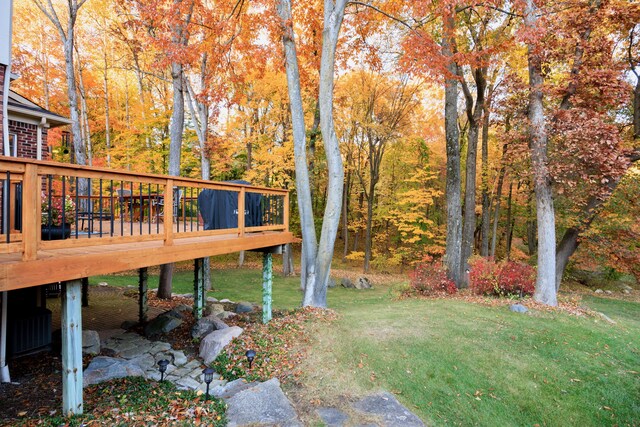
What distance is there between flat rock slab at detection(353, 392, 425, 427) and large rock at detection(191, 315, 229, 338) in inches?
150

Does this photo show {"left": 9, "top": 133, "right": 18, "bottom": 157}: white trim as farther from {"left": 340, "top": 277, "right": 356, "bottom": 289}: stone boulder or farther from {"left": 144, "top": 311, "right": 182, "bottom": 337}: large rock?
{"left": 340, "top": 277, "right": 356, "bottom": 289}: stone boulder

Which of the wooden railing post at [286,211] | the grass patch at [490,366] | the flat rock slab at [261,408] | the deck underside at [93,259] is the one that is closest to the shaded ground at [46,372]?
the deck underside at [93,259]

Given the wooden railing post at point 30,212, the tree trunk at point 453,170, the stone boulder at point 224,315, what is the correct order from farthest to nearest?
the tree trunk at point 453,170, the stone boulder at point 224,315, the wooden railing post at point 30,212

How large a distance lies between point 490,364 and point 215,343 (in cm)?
458

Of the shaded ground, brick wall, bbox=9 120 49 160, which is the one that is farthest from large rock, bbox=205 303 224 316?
brick wall, bbox=9 120 49 160

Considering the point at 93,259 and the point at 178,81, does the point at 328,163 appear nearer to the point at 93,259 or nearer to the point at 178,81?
the point at 93,259

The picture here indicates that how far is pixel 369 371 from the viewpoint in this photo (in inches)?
206

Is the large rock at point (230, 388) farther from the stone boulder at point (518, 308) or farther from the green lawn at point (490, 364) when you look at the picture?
the stone boulder at point (518, 308)

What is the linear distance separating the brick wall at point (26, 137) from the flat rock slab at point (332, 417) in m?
9.10

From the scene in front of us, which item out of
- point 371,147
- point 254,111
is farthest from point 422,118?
point 254,111

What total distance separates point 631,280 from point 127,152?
2680 cm

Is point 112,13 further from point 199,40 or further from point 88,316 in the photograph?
point 88,316

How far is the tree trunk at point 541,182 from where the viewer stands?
9188mm

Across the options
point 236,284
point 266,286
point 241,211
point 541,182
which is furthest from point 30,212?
point 236,284
